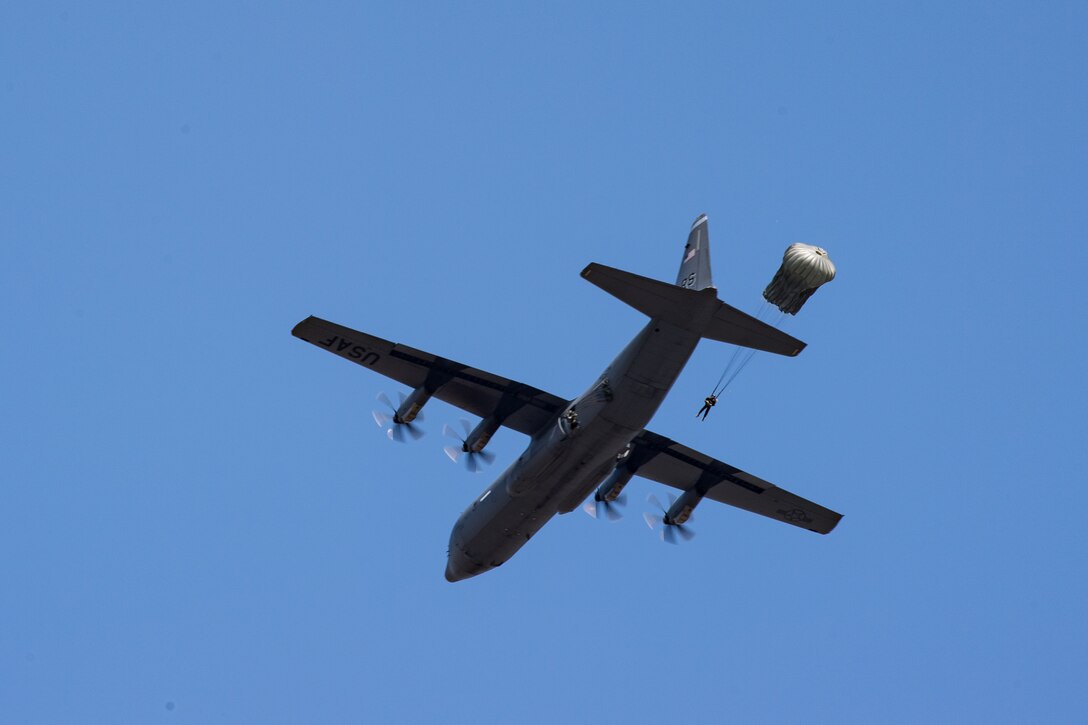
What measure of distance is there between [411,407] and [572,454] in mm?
5774

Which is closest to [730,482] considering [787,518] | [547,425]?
[787,518]

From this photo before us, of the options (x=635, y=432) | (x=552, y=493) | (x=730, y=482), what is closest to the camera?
(x=635, y=432)

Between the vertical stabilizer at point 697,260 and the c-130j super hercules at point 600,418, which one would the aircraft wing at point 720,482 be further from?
the vertical stabilizer at point 697,260

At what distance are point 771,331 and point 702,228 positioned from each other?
23.8 feet

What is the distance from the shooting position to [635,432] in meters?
41.8

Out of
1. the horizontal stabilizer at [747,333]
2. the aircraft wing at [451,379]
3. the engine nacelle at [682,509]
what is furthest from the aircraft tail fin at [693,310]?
the engine nacelle at [682,509]

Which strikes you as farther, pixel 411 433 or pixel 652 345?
pixel 411 433

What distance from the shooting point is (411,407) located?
45.6 metres

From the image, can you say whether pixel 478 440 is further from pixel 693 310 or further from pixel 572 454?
pixel 693 310

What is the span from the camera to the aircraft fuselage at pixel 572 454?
39.8 metres

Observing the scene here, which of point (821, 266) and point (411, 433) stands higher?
point (821, 266)

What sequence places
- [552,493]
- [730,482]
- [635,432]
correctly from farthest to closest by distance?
[730,482]
[552,493]
[635,432]

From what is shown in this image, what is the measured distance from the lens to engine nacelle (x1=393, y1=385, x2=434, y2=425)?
4562 cm

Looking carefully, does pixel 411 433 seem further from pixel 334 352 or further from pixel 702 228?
pixel 702 228
